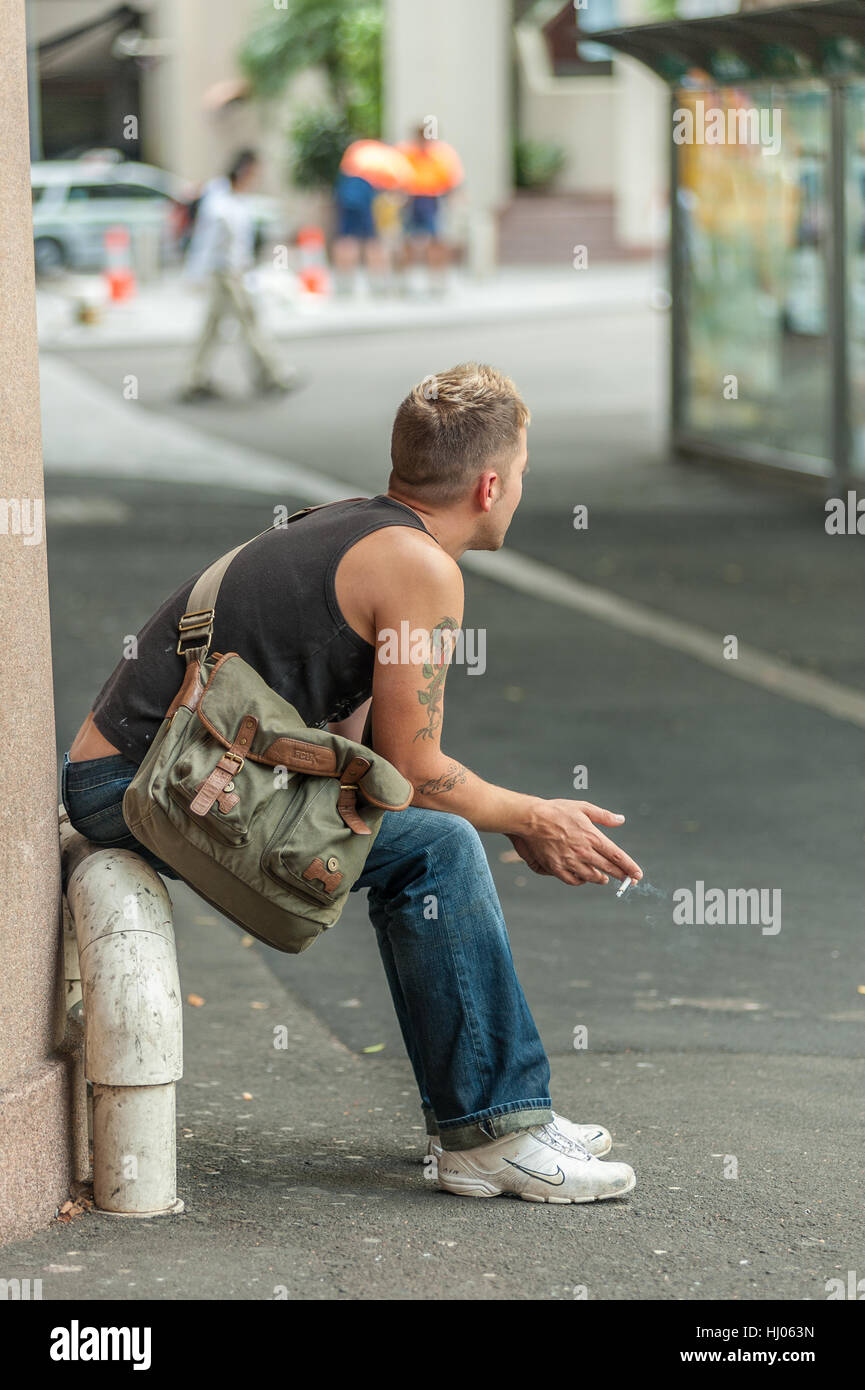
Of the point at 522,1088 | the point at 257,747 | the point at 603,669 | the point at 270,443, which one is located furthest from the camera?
the point at 270,443

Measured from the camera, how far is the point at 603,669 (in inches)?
336

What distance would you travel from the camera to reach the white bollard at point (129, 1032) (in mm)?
3359

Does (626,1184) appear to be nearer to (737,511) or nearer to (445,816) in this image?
(445,816)

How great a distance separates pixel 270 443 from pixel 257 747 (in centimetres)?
1211

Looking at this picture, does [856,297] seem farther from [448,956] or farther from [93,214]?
[93,214]

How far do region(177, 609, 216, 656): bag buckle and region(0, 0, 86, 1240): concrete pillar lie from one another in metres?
0.26

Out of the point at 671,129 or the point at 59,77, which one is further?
the point at 59,77

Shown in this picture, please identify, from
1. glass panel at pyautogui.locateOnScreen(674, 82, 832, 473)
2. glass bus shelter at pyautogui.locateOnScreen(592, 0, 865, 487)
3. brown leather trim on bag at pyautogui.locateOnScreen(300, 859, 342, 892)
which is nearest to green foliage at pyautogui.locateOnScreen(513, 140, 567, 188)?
glass bus shelter at pyautogui.locateOnScreen(592, 0, 865, 487)

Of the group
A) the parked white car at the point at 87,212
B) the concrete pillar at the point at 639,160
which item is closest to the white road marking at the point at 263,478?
the parked white car at the point at 87,212

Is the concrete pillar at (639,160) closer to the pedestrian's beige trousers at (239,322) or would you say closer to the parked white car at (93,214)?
the parked white car at (93,214)

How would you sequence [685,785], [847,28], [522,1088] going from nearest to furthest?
1. [522,1088]
2. [685,785]
3. [847,28]

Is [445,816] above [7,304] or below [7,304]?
below

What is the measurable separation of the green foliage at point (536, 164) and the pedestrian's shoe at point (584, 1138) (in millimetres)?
35757

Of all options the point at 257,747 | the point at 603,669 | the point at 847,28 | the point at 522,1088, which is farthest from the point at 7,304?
the point at 847,28
